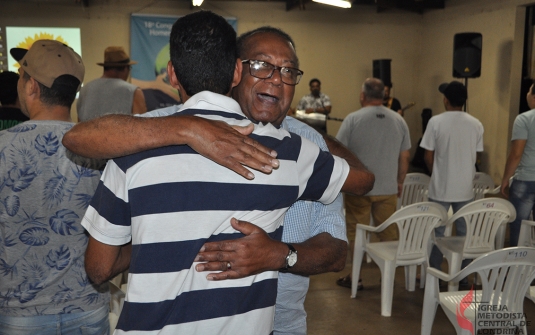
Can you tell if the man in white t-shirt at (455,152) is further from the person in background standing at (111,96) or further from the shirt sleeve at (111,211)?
the shirt sleeve at (111,211)

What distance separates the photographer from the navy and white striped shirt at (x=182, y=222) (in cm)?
109

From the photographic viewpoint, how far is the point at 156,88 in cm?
1011

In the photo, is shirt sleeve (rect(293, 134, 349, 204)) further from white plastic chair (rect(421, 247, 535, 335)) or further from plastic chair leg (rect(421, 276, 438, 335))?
plastic chair leg (rect(421, 276, 438, 335))

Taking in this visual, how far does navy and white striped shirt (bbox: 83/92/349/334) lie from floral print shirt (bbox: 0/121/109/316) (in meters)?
0.52

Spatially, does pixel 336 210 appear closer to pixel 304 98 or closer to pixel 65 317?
pixel 65 317

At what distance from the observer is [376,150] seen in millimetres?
4785

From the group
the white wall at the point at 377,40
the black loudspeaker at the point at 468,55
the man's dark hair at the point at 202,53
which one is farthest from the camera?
the white wall at the point at 377,40

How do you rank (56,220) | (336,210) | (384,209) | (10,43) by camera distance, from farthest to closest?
(10,43)
(384,209)
(56,220)
(336,210)

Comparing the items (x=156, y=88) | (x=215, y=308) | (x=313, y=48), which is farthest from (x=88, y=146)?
(x=313, y=48)

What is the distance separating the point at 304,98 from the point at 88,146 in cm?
957

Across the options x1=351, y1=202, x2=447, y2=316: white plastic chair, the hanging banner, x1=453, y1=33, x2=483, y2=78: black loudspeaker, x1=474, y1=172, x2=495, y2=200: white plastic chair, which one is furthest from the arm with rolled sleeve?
the hanging banner

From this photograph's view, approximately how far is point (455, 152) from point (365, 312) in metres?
1.65

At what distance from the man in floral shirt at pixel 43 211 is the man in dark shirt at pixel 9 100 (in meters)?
1.32

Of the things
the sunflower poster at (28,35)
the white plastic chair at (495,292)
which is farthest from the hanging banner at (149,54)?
the white plastic chair at (495,292)
